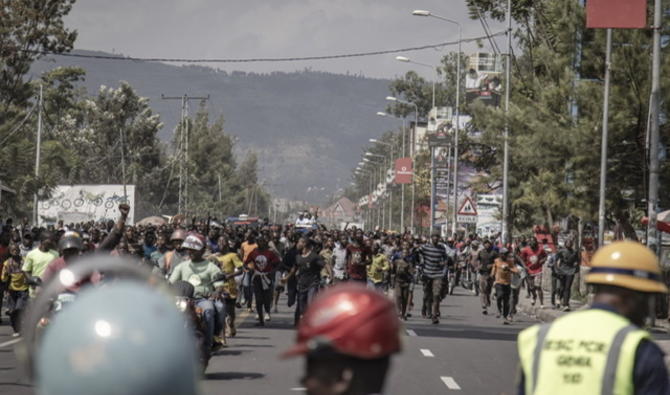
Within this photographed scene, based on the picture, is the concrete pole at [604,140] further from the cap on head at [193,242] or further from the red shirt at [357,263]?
the cap on head at [193,242]

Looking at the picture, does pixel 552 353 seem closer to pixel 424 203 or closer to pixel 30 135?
pixel 30 135

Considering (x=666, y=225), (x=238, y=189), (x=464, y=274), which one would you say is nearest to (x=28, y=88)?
(x=464, y=274)

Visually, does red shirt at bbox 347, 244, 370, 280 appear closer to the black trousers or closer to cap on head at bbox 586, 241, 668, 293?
the black trousers

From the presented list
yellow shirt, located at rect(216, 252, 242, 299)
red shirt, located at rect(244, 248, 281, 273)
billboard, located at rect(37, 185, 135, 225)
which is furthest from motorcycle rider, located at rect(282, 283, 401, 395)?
billboard, located at rect(37, 185, 135, 225)

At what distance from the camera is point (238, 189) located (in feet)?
584

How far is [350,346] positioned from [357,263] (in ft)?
73.0

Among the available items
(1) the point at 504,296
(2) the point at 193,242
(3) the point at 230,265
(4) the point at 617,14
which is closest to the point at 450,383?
(2) the point at 193,242

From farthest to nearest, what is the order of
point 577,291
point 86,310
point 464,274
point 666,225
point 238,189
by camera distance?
point 238,189 → point 464,274 → point 577,291 → point 666,225 → point 86,310

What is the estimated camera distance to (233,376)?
49.8 ft

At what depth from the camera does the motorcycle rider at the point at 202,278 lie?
14297mm

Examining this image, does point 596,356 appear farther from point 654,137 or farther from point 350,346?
point 654,137

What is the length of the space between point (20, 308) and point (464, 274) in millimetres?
30999

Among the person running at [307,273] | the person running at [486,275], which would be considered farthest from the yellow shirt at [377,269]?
the person running at [486,275]

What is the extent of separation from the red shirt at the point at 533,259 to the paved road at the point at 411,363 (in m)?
5.25
